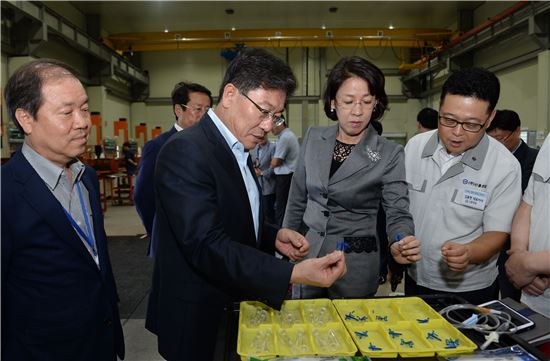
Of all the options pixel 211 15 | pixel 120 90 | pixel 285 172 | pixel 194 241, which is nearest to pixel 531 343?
pixel 194 241

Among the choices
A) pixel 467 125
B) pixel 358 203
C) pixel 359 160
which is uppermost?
pixel 467 125

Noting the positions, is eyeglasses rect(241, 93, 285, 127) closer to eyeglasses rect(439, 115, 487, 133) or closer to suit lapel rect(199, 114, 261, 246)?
suit lapel rect(199, 114, 261, 246)

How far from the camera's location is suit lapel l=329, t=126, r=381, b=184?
157 centimetres

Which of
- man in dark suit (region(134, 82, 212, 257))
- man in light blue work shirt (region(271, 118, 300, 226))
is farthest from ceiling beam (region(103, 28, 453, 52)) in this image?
man in dark suit (region(134, 82, 212, 257))

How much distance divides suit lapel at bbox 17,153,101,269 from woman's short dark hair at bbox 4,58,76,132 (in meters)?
0.15

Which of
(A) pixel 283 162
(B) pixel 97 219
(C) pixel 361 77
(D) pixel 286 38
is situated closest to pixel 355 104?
(C) pixel 361 77

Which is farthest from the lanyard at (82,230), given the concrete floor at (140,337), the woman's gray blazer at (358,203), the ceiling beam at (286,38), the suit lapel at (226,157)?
the ceiling beam at (286,38)

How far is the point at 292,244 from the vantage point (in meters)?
1.42

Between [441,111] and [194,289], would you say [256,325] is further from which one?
[441,111]

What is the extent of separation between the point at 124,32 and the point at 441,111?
1079 cm

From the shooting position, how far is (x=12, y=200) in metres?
1.15

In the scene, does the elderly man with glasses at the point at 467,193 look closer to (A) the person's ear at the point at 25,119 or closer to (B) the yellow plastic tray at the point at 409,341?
(B) the yellow plastic tray at the point at 409,341

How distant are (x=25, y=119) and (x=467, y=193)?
1466 mm

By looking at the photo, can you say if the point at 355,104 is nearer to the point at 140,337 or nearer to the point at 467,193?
the point at 467,193
